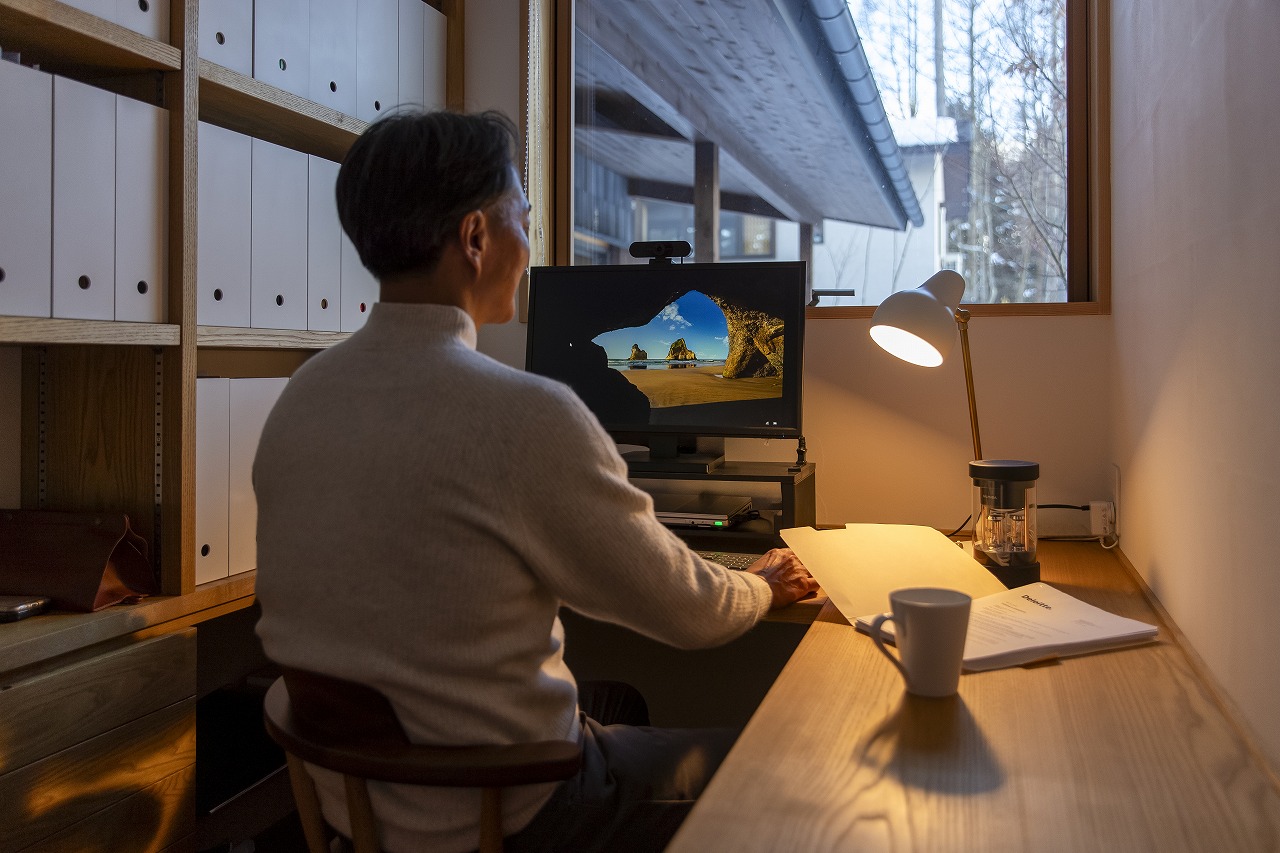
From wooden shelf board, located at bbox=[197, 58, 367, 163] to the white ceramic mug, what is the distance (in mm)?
1443

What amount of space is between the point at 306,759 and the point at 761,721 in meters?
0.46

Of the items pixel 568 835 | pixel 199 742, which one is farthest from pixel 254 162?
pixel 568 835

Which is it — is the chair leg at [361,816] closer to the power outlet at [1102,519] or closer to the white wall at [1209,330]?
the white wall at [1209,330]

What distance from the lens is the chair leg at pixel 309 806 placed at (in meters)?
1.12

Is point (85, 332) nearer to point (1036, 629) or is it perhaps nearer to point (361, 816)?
point (361, 816)

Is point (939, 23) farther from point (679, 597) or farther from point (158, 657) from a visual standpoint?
point (158, 657)

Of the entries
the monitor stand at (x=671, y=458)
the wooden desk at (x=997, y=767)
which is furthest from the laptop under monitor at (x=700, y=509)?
the wooden desk at (x=997, y=767)

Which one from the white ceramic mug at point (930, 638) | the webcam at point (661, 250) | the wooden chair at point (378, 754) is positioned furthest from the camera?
the webcam at point (661, 250)

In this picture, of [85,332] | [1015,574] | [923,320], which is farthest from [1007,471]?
[85,332]

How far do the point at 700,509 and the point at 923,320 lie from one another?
60 cm

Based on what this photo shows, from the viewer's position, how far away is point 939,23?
7.91ft

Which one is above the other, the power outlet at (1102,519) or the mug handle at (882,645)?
the power outlet at (1102,519)

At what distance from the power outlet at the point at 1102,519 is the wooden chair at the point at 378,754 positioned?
1.46 meters

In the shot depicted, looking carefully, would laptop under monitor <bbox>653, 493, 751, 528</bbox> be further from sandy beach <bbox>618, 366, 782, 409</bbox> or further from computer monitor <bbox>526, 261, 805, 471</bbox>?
sandy beach <bbox>618, 366, 782, 409</bbox>
